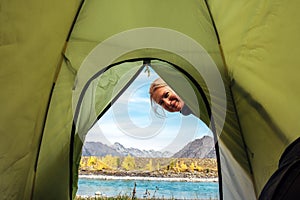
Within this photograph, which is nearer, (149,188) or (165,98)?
(165,98)

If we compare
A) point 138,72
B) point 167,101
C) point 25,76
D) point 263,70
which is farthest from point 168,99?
point 25,76

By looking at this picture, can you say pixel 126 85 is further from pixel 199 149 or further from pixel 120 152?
pixel 199 149

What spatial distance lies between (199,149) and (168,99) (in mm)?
324

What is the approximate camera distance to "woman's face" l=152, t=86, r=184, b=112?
71.1 inches

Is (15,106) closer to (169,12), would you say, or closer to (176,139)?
(169,12)

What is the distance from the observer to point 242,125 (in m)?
1.37

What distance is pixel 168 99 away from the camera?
1.82 meters

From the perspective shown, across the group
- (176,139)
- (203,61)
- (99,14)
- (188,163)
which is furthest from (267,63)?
(188,163)

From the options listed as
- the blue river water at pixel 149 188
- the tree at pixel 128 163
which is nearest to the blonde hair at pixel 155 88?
the tree at pixel 128 163

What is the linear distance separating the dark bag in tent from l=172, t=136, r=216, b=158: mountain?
103cm

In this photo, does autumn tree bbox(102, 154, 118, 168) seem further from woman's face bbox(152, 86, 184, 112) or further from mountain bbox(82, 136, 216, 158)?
woman's face bbox(152, 86, 184, 112)

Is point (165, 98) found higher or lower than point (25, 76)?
lower

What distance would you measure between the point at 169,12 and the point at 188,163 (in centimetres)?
93

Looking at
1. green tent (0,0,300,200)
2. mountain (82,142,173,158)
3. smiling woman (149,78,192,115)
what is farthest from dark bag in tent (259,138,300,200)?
mountain (82,142,173,158)
